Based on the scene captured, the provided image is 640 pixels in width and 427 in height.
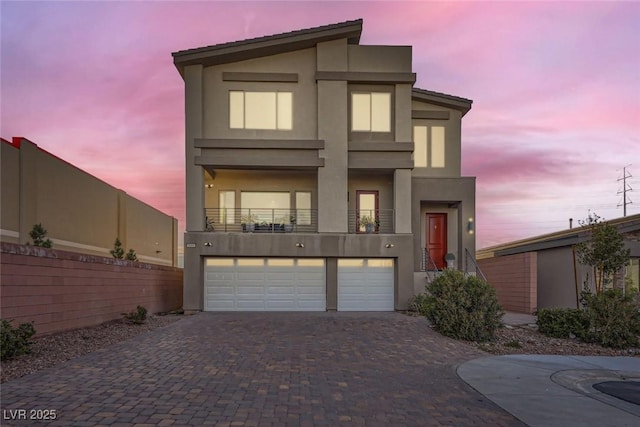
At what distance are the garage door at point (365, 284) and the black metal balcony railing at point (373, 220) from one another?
5.07 ft

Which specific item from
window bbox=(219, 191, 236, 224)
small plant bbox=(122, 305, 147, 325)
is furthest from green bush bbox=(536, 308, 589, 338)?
window bbox=(219, 191, 236, 224)

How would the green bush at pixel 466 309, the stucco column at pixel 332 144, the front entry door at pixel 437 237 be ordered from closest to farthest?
the green bush at pixel 466 309
the stucco column at pixel 332 144
the front entry door at pixel 437 237

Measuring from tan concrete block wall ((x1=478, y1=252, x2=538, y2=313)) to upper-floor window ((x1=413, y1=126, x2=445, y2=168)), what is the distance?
5220 mm

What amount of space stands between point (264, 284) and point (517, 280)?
1043 centimetres

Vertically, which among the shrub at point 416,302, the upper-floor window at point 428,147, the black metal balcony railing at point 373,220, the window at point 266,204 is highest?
the upper-floor window at point 428,147

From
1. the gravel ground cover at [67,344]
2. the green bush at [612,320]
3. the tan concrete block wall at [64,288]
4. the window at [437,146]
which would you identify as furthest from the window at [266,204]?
the green bush at [612,320]

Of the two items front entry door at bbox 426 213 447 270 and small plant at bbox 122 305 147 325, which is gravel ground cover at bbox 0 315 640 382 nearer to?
small plant at bbox 122 305 147 325

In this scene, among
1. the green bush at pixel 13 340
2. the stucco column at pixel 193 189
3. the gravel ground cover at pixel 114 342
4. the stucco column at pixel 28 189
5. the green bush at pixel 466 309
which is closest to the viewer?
the green bush at pixel 13 340

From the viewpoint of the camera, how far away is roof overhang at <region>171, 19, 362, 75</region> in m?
17.2

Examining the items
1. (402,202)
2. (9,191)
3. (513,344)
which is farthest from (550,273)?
(9,191)

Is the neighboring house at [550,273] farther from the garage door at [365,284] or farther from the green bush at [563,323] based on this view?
the garage door at [365,284]

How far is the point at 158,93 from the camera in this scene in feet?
59.2

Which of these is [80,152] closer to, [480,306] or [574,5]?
[480,306]

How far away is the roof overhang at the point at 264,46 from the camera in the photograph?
17172 millimetres
